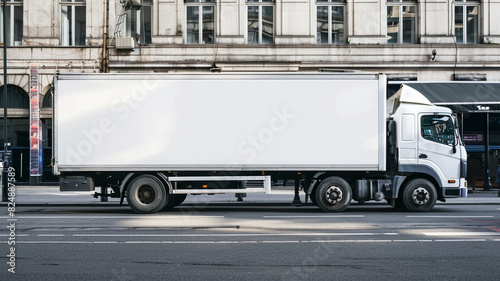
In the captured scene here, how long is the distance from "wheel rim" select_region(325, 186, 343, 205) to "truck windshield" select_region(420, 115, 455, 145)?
2695 mm

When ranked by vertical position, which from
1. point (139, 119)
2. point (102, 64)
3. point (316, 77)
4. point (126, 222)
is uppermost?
point (102, 64)

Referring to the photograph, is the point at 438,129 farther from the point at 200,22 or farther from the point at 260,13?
the point at 200,22

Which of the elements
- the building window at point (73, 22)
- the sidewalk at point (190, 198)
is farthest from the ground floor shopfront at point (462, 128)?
the building window at point (73, 22)

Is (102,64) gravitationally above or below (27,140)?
above

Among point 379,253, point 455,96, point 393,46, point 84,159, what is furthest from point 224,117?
point 393,46

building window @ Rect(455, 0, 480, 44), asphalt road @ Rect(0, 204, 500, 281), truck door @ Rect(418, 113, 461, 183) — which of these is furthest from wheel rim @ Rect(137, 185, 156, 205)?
building window @ Rect(455, 0, 480, 44)

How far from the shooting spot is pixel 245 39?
1105 inches

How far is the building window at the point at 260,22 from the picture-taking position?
92.4 ft

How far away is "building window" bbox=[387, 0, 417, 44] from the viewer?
28.2 metres

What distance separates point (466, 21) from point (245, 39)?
10435mm

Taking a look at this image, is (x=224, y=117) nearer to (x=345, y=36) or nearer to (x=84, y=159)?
(x=84, y=159)

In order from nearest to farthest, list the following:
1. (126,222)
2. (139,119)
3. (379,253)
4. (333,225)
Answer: (379,253)
(333,225)
(126,222)
(139,119)

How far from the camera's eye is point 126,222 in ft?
42.6

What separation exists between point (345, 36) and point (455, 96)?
619cm
